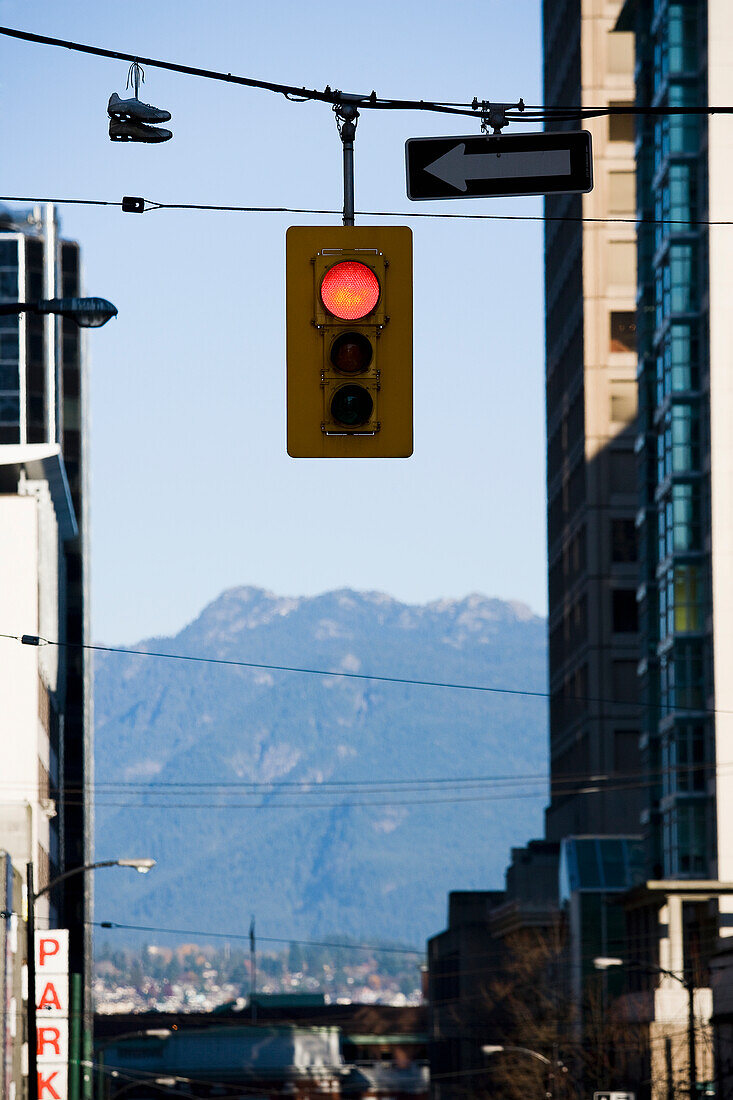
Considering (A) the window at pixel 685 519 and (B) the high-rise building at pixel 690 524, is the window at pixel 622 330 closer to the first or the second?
(B) the high-rise building at pixel 690 524

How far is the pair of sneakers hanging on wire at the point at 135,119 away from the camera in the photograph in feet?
53.6

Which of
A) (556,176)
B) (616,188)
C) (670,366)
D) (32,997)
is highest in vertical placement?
(616,188)

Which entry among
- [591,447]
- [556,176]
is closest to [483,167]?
[556,176]

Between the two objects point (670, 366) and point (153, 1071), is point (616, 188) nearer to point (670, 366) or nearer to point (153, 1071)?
point (670, 366)

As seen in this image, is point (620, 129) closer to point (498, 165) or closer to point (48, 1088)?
point (48, 1088)

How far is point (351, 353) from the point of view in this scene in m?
14.0

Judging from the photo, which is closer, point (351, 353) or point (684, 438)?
point (351, 353)

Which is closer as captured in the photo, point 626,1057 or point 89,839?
point 626,1057

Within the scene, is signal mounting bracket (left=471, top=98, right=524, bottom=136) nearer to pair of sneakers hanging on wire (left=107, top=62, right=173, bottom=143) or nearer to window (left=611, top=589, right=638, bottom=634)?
pair of sneakers hanging on wire (left=107, top=62, right=173, bottom=143)

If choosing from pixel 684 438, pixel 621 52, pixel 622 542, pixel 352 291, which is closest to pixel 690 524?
pixel 684 438

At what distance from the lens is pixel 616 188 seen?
122 metres

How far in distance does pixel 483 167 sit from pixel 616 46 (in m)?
114

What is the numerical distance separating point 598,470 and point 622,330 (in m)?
9.24

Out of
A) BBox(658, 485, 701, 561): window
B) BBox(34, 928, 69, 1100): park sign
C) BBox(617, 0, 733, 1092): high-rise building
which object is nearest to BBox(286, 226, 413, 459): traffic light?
BBox(34, 928, 69, 1100): park sign
